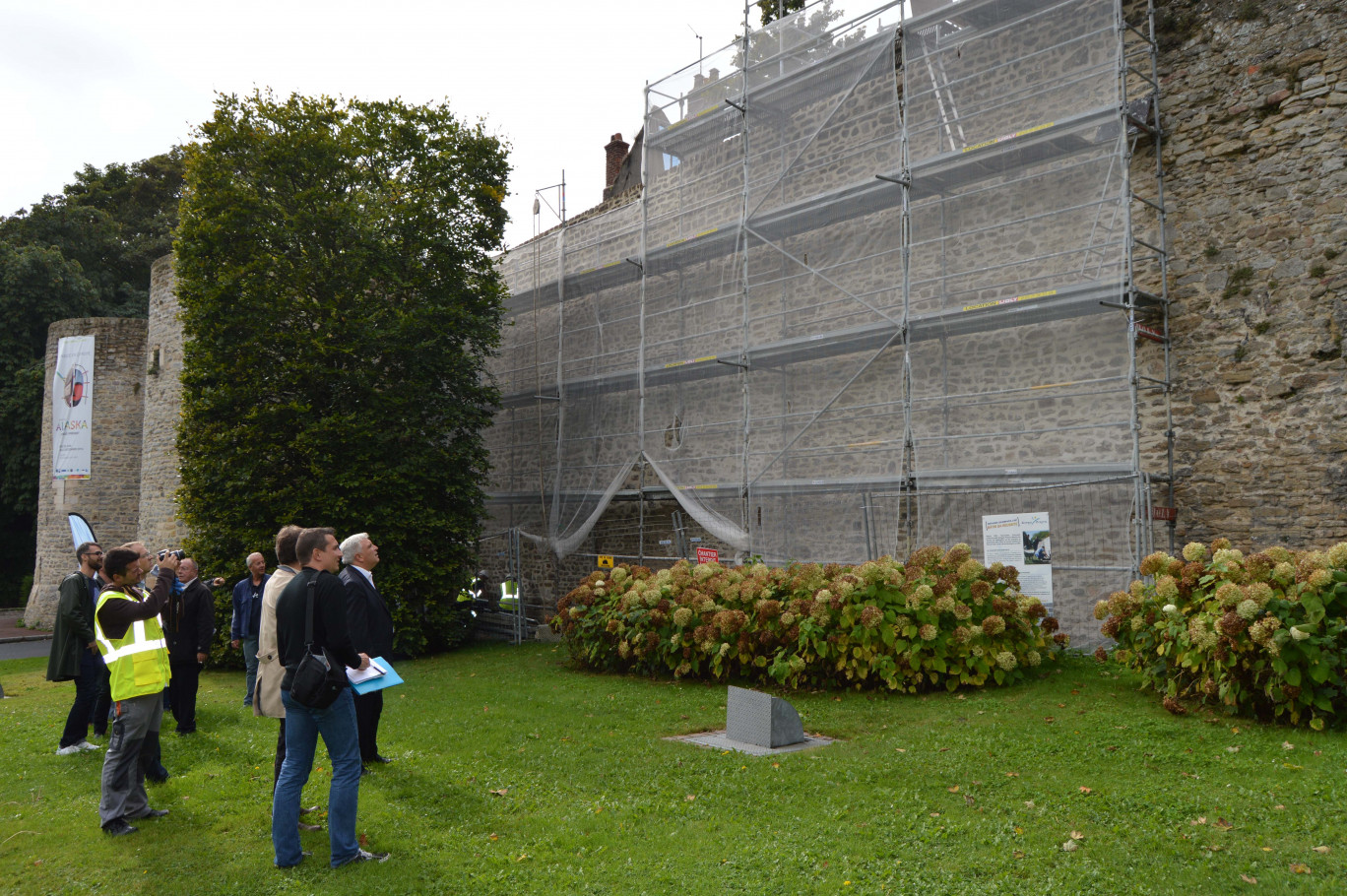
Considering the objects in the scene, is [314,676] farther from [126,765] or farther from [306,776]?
[126,765]

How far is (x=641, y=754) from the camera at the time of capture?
21.1 feet

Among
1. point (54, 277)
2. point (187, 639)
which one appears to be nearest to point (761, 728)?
point (187, 639)

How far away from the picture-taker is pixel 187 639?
26.1 feet

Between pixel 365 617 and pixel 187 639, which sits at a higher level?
pixel 365 617

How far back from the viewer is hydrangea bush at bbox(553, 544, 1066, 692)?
26.8 ft

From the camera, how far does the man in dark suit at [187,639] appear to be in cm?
772

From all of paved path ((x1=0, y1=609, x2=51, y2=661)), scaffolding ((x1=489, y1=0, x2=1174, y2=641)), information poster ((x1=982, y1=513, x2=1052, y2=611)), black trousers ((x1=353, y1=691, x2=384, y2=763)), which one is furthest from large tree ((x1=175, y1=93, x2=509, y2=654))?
information poster ((x1=982, y1=513, x2=1052, y2=611))

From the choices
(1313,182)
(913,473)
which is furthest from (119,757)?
(1313,182)

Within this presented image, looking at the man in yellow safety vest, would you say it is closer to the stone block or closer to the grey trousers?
the grey trousers

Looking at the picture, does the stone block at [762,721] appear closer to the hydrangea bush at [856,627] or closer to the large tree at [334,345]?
the hydrangea bush at [856,627]

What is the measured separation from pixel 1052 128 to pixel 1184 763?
7148 millimetres

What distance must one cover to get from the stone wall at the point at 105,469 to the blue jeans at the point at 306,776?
71.5 ft

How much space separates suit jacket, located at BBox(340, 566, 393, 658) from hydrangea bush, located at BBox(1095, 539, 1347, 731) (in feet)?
18.3

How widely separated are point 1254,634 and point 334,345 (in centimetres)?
1239
